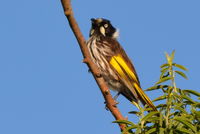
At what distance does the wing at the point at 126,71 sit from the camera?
20.0 feet

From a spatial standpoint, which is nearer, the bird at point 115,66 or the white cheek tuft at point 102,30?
the bird at point 115,66

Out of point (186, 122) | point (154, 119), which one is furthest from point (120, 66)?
point (186, 122)

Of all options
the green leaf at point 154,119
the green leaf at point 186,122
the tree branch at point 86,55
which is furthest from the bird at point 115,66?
the green leaf at point 186,122

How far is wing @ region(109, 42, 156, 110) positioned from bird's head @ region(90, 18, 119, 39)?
628 mm

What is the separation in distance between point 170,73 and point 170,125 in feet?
1.93

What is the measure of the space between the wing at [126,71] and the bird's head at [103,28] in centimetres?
63

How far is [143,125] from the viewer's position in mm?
2525

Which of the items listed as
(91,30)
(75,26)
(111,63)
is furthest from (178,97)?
(91,30)

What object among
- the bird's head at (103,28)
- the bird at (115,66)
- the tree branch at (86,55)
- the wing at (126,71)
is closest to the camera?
the tree branch at (86,55)

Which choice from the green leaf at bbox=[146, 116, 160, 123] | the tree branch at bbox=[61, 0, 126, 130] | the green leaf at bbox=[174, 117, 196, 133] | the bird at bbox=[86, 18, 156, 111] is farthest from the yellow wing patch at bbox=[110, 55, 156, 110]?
the green leaf at bbox=[174, 117, 196, 133]

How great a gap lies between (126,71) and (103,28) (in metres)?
1.27

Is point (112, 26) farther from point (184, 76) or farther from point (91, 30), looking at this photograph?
point (184, 76)

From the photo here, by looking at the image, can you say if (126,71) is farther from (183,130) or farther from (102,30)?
(183,130)

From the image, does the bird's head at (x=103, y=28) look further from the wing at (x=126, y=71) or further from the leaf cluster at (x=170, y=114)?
the leaf cluster at (x=170, y=114)
